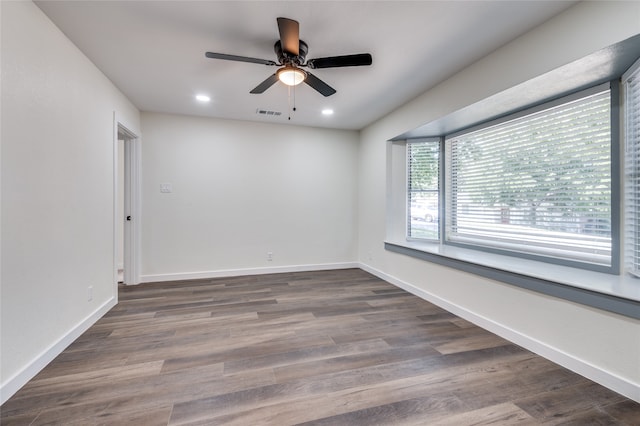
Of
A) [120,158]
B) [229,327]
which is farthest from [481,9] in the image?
[120,158]

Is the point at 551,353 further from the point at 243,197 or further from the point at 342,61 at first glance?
the point at 243,197

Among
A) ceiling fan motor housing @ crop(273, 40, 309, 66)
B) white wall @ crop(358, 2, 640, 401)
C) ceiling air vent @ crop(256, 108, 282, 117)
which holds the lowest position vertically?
white wall @ crop(358, 2, 640, 401)

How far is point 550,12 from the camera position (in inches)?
76.0

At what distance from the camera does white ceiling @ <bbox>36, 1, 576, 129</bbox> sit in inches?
75.9

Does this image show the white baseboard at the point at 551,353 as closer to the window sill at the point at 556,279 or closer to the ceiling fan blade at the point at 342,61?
the window sill at the point at 556,279

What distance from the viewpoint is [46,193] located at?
2014 millimetres

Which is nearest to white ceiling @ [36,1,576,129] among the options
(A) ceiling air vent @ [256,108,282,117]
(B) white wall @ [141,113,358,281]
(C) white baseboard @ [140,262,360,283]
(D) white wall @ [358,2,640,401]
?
(D) white wall @ [358,2,640,401]

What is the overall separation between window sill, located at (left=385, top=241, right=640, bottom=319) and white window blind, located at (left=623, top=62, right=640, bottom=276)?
0.19 metres

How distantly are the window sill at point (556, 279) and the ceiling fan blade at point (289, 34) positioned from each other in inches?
100

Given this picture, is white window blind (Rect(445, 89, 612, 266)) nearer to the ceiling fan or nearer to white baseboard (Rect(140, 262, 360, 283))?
the ceiling fan

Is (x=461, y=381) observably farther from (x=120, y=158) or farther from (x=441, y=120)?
(x=120, y=158)

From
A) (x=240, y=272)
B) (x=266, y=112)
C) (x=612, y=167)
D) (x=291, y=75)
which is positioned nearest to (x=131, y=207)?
(x=240, y=272)

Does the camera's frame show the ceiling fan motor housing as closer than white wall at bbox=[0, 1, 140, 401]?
No

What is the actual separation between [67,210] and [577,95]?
4414mm
